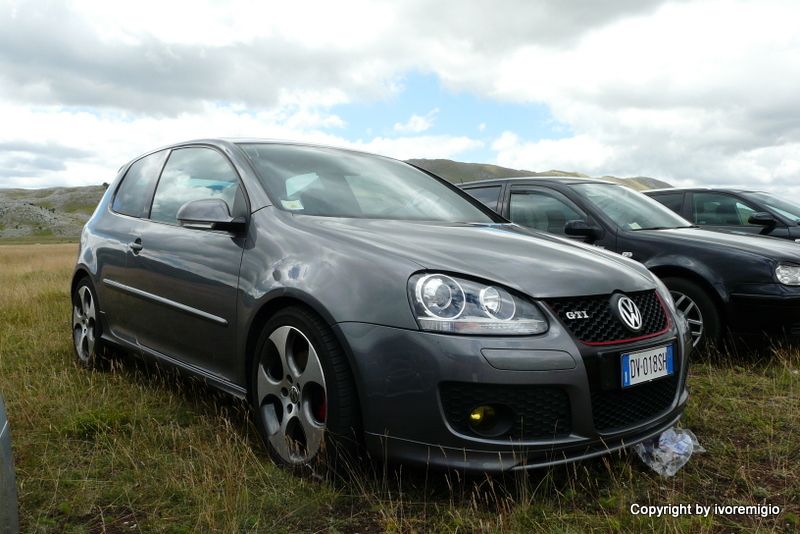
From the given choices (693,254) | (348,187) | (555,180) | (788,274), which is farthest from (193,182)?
(788,274)

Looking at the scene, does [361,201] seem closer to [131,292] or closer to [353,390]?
[353,390]

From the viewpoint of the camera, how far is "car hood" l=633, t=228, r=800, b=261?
181 inches

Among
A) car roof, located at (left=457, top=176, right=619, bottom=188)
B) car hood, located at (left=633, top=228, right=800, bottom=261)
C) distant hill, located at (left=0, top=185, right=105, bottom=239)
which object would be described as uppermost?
car roof, located at (left=457, top=176, right=619, bottom=188)

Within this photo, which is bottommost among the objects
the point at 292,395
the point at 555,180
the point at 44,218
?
the point at 44,218

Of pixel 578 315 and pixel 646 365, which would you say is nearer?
pixel 578 315

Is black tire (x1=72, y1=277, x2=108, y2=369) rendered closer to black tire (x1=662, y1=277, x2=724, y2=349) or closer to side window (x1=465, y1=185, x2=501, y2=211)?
side window (x1=465, y1=185, x2=501, y2=211)

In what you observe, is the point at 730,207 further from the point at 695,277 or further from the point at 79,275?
the point at 79,275

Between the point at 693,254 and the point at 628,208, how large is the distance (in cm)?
92

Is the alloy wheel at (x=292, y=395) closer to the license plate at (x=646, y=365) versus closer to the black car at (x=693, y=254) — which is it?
the license plate at (x=646, y=365)

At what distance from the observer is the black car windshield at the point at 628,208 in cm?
538

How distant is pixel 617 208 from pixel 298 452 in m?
3.74

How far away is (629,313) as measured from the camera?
260 centimetres

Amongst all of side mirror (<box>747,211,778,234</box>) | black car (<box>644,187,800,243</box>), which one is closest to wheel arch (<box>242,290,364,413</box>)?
black car (<box>644,187,800,243</box>)

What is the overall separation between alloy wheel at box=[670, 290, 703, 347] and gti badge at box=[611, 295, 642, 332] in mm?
2311
